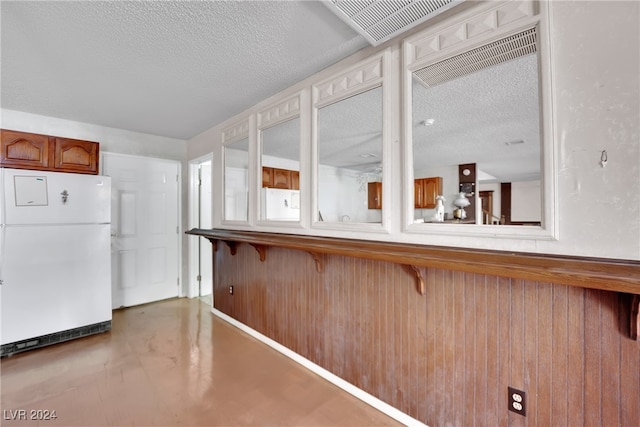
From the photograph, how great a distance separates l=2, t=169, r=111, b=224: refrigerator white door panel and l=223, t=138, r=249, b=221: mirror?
49.8 inches

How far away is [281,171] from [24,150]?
2.46m

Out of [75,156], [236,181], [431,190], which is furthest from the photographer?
[236,181]

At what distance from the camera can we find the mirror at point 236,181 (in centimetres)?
305

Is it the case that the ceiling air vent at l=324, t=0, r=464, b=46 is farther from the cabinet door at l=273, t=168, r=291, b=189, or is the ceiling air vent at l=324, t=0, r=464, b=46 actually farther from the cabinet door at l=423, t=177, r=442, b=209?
the cabinet door at l=273, t=168, r=291, b=189

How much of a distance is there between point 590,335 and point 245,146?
9.81 ft

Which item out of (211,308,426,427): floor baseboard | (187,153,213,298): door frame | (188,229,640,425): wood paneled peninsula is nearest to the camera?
(188,229,640,425): wood paneled peninsula

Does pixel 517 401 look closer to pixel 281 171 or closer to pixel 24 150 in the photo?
pixel 281 171

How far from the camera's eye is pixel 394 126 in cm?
171

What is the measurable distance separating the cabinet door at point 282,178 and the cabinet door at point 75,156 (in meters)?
2.04

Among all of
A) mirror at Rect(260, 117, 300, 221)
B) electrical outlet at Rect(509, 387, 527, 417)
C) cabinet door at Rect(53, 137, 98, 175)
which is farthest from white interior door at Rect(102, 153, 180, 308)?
electrical outlet at Rect(509, 387, 527, 417)

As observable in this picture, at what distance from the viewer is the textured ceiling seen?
1.57m

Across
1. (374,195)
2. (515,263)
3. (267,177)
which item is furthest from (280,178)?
(515,263)

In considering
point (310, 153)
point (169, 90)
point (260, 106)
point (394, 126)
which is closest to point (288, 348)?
point (310, 153)

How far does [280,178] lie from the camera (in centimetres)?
266
